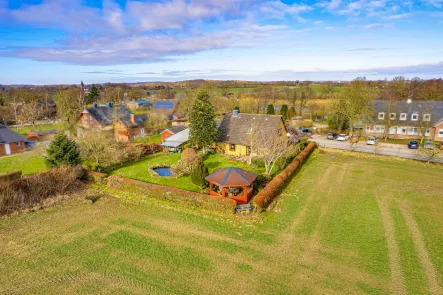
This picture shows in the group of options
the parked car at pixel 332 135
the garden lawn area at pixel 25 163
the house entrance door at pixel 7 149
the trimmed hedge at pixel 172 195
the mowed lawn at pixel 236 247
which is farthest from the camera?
the parked car at pixel 332 135

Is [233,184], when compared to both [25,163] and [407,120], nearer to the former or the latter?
[25,163]

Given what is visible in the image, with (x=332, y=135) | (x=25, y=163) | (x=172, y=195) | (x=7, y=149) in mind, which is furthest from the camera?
(x=332, y=135)

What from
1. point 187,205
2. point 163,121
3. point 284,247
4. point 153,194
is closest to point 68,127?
point 163,121

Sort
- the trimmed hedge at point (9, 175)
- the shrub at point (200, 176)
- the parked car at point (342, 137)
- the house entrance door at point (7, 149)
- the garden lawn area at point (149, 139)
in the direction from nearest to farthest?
the shrub at point (200, 176) → the trimmed hedge at point (9, 175) → the house entrance door at point (7, 149) → the parked car at point (342, 137) → the garden lawn area at point (149, 139)

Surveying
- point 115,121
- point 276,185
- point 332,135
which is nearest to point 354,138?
point 332,135

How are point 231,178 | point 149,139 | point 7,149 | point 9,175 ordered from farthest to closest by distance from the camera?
point 149,139
point 7,149
point 9,175
point 231,178

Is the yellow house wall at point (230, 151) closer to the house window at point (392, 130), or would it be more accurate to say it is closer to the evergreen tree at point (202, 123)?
the evergreen tree at point (202, 123)

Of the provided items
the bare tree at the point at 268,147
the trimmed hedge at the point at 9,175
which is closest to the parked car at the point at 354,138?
the bare tree at the point at 268,147
